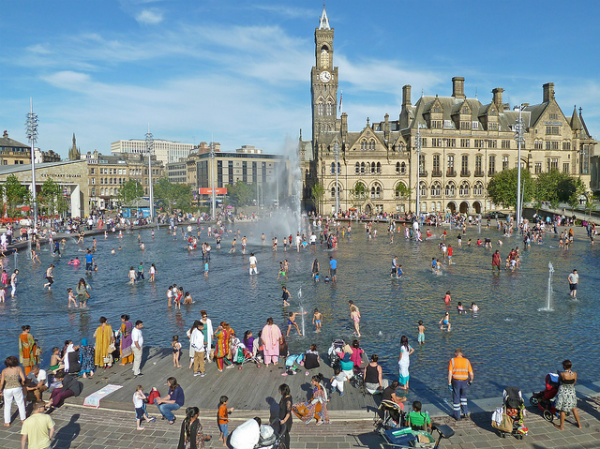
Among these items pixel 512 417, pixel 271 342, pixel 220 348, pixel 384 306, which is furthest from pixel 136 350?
pixel 384 306

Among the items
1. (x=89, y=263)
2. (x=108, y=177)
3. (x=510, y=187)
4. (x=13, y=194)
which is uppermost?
(x=108, y=177)

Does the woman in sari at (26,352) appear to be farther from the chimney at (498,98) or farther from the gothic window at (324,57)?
the gothic window at (324,57)

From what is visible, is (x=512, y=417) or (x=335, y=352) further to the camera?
(x=335, y=352)

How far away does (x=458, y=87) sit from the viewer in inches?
3752

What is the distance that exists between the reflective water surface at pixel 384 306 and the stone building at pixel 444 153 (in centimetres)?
4823

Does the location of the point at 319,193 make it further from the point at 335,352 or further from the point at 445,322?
the point at 335,352

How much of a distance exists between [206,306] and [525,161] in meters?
89.0

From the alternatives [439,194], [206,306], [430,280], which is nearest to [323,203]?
[439,194]

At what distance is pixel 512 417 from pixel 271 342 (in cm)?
691

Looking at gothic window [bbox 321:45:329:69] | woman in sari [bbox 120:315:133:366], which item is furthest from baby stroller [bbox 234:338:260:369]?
gothic window [bbox 321:45:329:69]

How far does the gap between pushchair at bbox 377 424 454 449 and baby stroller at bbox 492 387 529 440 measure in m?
1.42

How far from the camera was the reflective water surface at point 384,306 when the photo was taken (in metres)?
16.2

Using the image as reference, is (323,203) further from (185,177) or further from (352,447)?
(185,177)

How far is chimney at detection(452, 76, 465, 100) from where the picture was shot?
311ft
